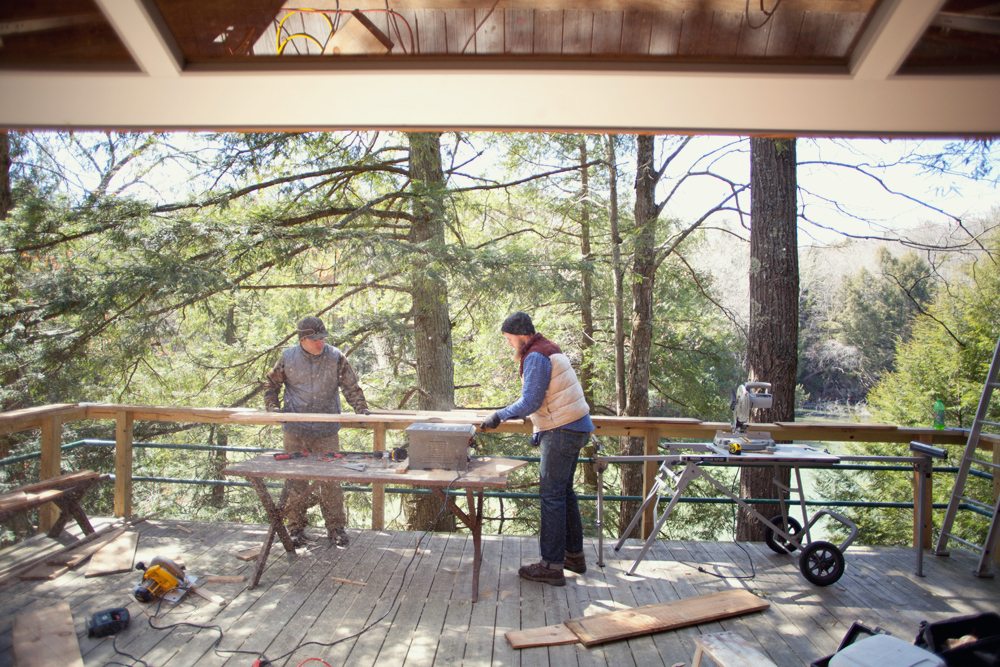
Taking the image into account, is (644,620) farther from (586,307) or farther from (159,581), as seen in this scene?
(586,307)

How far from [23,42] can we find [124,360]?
609 centimetres

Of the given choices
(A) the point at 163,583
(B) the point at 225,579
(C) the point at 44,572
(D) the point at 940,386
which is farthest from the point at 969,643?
(D) the point at 940,386

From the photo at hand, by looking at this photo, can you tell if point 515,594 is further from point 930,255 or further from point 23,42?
point 930,255

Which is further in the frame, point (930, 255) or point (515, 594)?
point (930, 255)

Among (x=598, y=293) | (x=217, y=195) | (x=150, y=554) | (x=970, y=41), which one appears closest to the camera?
(x=970, y=41)

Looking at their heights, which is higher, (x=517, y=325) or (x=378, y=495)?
(x=517, y=325)

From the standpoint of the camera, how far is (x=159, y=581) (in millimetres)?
3371

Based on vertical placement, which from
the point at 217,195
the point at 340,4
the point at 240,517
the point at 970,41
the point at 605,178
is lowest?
A: the point at 240,517

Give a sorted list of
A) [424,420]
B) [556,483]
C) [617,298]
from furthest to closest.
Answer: [617,298]
[424,420]
[556,483]

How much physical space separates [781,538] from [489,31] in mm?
3940

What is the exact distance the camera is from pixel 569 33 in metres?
1.72

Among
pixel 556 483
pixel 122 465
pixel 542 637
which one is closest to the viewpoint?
pixel 542 637

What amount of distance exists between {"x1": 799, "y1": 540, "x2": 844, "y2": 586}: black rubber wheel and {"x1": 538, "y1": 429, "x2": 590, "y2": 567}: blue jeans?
147 centimetres

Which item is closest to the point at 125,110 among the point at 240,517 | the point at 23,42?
the point at 23,42
